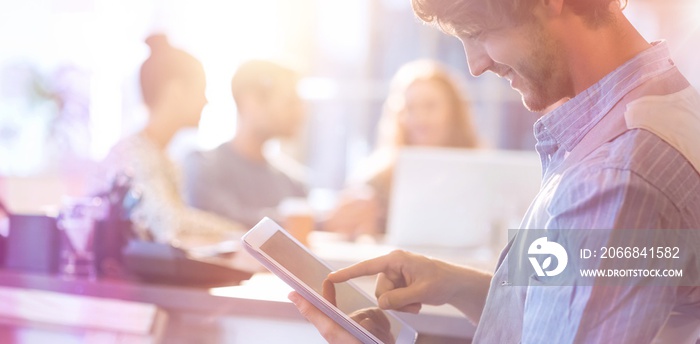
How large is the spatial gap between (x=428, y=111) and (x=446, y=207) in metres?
1.16

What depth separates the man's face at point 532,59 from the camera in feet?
3.27

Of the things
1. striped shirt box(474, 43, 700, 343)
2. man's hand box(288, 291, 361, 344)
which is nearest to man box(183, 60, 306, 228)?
man's hand box(288, 291, 361, 344)

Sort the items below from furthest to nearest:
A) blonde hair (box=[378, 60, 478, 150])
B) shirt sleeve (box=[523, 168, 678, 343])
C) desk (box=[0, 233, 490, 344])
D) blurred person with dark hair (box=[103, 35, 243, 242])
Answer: blonde hair (box=[378, 60, 478, 150]) < blurred person with dark hair (box=[103, 35, 243, 242]) < desk (box=[0, 233, 490, 344]) < shirt sleeve (box=[523, 168, 678, 343])

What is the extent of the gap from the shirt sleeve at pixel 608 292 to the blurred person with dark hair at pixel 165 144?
6.65ft

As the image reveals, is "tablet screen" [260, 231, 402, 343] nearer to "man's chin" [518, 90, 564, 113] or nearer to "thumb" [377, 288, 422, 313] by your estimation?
"thumb" [377, 288, 422, 313]

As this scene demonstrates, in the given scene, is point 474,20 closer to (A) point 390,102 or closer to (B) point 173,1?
(A) point 390,102

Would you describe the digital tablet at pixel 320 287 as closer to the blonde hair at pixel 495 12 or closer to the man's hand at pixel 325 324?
the man's hand at pixel 325 324

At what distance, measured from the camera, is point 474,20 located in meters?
1.02

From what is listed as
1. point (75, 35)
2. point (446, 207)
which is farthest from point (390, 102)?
point (75, 35)

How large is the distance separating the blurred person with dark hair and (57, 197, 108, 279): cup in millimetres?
935

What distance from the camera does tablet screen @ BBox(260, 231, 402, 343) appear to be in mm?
1136

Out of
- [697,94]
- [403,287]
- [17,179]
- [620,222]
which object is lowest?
[17,179]

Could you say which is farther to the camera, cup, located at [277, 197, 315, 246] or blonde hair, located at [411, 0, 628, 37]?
cup, located at [277, 197, 315, 246]

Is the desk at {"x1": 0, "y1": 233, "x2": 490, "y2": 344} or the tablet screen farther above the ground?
the tablet screen
